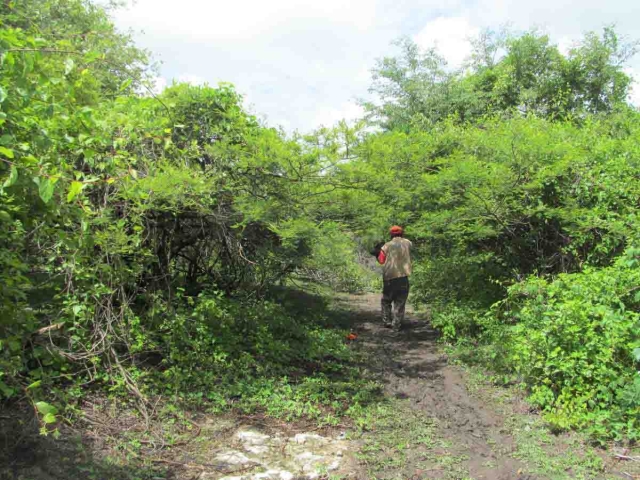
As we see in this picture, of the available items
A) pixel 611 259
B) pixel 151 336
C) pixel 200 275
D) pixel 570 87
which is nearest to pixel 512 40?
pixel 570 87

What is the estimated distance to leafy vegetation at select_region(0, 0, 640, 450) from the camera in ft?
11.8

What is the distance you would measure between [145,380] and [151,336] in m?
0.69

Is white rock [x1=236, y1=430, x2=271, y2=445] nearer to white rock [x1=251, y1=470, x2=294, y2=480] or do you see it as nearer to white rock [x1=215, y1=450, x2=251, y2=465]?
Answer: white rock [x1=215, y1=450, x2=251, y2=465]

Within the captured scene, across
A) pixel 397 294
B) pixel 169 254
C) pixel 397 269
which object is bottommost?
pixel 397 294

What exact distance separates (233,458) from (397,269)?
4759 millimetres

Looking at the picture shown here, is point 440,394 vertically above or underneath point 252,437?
above

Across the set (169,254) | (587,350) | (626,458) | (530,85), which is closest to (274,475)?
(626,458)

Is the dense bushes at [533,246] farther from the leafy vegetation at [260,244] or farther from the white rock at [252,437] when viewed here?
the white rock at [252,437]

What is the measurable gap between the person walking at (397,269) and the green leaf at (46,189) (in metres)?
6.65

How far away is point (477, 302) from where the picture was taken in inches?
335

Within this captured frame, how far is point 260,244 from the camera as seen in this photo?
287 inches

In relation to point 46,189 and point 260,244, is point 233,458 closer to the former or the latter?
point 46,189

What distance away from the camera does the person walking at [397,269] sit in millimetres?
8320

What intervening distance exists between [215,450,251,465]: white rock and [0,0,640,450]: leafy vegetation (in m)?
0.80
